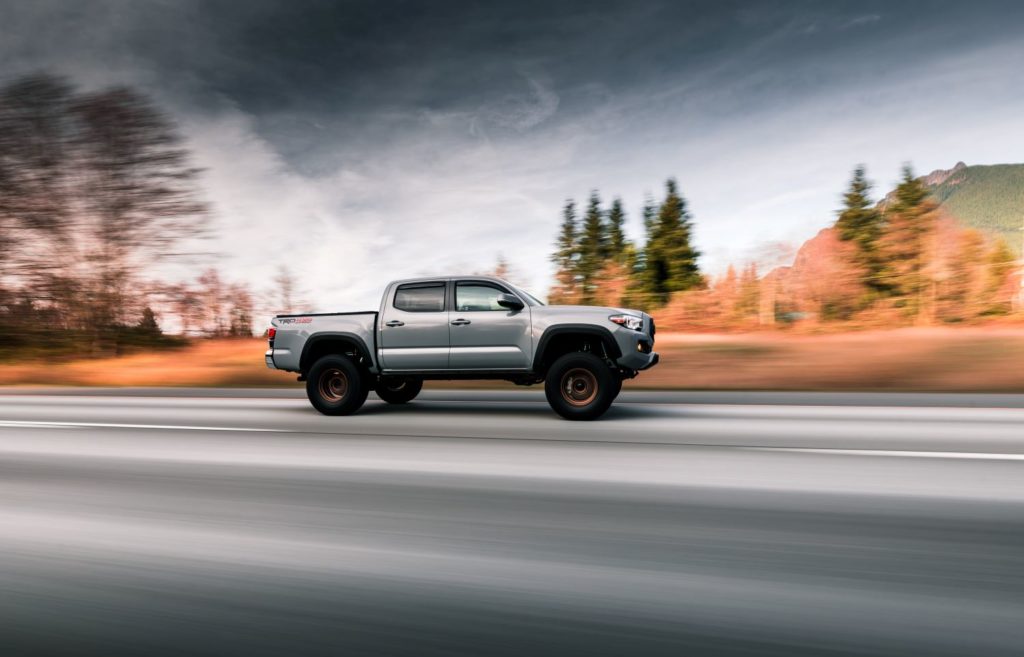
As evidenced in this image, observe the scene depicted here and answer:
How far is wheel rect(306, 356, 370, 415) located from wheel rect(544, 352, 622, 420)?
2.86 metres

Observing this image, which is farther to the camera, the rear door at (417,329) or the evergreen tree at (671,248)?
the evergreen tree at (671,248)

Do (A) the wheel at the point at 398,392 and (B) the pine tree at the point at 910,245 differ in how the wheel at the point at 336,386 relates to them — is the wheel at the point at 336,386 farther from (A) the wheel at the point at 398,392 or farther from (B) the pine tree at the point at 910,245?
(B) the pine tree at the point at 910,245

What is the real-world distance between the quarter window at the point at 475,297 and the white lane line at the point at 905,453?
430cm

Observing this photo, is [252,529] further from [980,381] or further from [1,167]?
[1,167]

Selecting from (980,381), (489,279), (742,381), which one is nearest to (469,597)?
(489,279)

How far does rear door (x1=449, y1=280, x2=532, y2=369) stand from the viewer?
375 inches

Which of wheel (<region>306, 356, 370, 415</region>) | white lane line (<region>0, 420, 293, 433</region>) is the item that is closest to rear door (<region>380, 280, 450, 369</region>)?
wheel (<region>306, 356, 370, 415</region>)

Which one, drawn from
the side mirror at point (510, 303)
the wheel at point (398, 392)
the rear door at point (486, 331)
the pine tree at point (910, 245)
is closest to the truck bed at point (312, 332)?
the rear door at point (486, 331)

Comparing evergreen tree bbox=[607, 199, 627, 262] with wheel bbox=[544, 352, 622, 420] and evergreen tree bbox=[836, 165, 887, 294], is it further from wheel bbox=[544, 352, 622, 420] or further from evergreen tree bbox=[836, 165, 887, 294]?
wheel bbox=[544, 352, 622, 420]

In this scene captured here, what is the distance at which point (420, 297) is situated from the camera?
10172 millimetres

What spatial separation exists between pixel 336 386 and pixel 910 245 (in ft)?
150

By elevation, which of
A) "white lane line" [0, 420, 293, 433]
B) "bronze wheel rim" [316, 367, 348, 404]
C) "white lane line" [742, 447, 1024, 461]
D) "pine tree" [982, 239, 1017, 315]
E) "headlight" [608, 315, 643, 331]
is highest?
"pine tree" [982, 239, 1017, 315]

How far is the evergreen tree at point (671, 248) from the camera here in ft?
235

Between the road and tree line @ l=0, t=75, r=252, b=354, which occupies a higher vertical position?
tree line @ l=0, t=75, r=252, b=354
